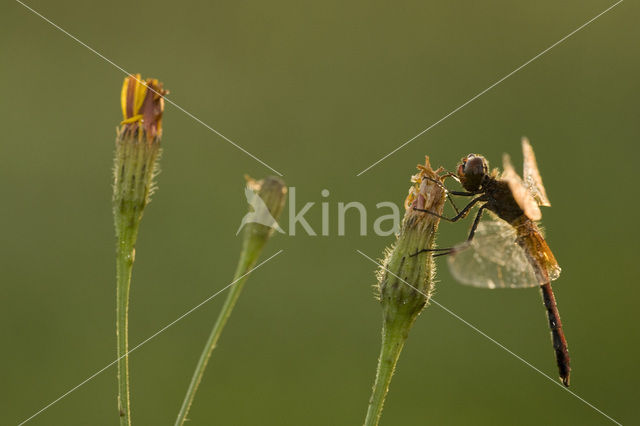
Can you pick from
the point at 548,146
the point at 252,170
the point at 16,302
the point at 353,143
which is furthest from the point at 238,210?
the point at 548,146

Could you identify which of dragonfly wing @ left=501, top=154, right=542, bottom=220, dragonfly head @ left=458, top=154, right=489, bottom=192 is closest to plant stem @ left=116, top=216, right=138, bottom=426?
dragonfly wing @ left=501, top=154, right=542, bottom=220

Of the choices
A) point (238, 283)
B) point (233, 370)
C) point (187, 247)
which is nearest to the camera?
point (238, 283)

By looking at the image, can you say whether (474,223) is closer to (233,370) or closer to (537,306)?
(233,370)

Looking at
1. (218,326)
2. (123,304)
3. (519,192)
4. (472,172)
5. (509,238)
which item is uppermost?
(472,172)

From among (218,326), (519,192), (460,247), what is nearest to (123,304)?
(218,326)

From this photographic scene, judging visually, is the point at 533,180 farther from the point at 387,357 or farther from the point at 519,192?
the point at 387,357

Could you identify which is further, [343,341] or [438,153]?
[438,153]

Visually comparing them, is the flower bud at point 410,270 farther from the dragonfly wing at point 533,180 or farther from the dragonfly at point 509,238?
the dragonfly wing at point 533,180
